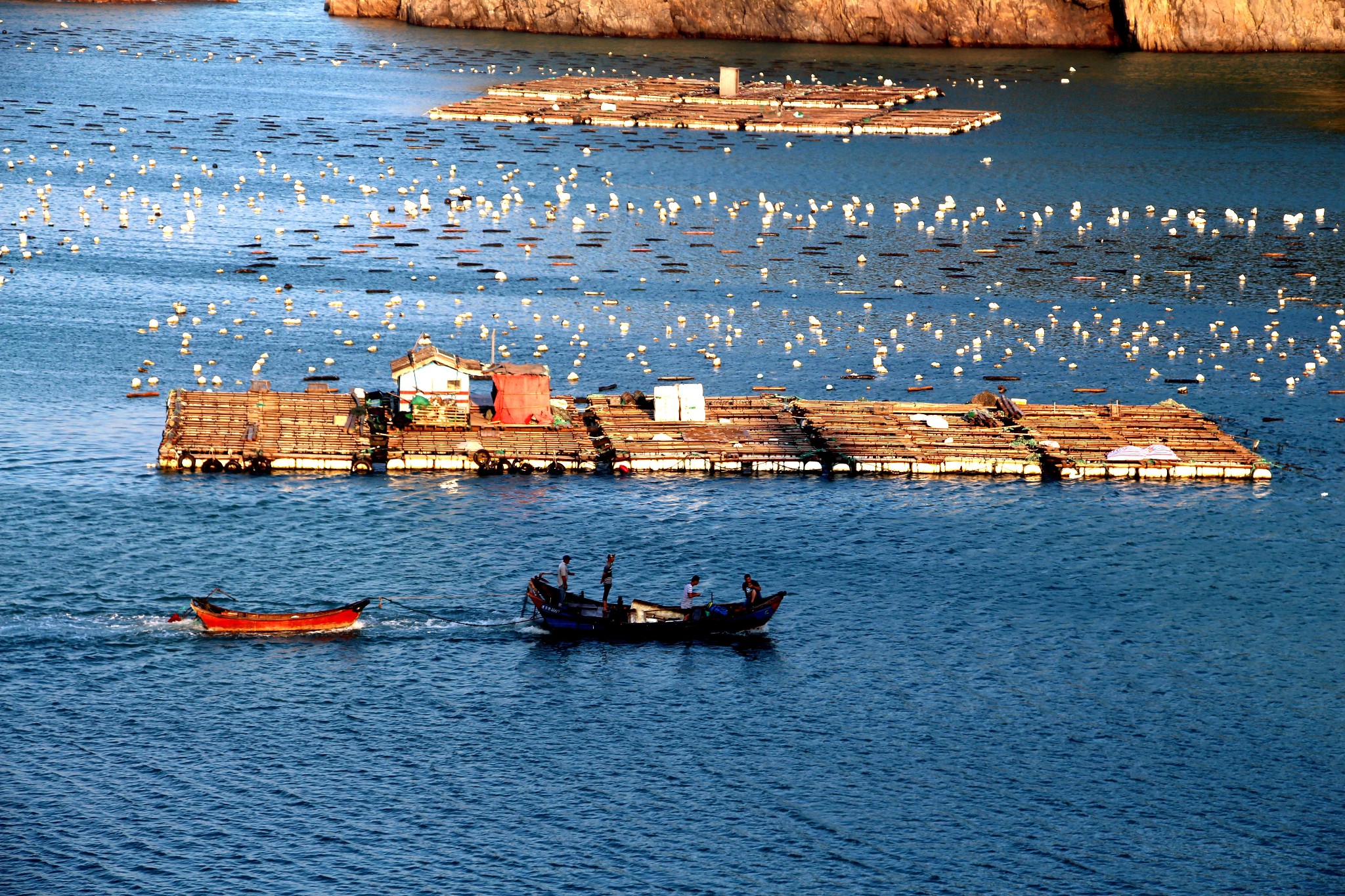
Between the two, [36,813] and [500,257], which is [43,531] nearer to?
[36,813]

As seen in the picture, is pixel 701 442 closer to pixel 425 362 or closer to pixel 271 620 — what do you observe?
pixel 425 362

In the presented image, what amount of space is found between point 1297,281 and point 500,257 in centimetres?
5544

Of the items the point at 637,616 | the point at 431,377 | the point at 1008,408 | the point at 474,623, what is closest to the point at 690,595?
the point at 637,616

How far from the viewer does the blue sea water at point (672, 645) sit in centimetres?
5081

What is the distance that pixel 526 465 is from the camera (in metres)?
77.6

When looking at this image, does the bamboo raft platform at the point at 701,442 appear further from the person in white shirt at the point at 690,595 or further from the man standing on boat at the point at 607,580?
the person in white shirt at the point at 690,595

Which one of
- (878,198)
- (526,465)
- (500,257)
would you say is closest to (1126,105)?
(878,198)

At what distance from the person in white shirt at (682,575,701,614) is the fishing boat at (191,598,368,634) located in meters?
11.6

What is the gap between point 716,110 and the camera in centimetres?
18562

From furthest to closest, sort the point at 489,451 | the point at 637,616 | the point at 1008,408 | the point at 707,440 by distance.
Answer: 1. the point at 1008,408
2. the point at 707,440
3. the point at 489,451
4. the point at 637,616

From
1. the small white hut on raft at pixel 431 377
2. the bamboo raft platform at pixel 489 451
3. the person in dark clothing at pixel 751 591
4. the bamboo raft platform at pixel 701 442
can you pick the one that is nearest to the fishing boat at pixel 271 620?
the person in dark clothing at pixel 751 591

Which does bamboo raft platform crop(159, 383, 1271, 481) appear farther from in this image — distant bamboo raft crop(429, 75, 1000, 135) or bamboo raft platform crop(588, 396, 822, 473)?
distant bamboo raft crop(429, 75, 1000, 135)

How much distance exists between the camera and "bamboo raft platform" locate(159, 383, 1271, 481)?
254 ft

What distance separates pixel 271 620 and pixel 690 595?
15.1 m
